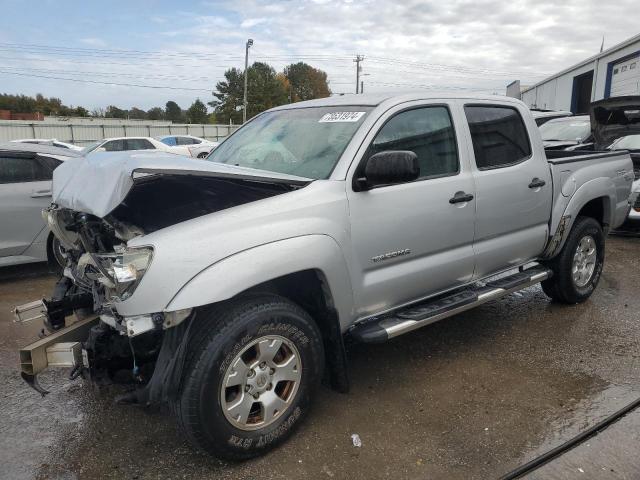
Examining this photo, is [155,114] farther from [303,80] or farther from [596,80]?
[596,80]

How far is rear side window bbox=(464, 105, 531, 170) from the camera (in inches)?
156

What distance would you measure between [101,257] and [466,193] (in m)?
2.42

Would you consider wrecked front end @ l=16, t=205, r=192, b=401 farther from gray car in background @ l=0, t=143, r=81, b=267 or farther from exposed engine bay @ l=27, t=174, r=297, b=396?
gray car in background @ l=0, t=143, r=81, b=267

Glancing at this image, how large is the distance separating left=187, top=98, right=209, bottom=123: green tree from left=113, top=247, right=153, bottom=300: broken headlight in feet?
275

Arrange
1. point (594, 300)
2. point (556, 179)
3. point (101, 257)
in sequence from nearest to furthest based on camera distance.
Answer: point (101, 257) < point (556, 179) < point (594, 300)

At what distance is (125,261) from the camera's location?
2.48 m

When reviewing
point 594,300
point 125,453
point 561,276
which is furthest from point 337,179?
point 594,300

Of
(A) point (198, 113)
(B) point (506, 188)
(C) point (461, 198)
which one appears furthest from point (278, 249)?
(A) point (198, 113)

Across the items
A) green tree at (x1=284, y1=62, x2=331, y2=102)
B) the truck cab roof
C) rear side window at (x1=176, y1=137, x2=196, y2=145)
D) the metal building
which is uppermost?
green tree at (x1=284, y1=62, x2=331, y2=102)

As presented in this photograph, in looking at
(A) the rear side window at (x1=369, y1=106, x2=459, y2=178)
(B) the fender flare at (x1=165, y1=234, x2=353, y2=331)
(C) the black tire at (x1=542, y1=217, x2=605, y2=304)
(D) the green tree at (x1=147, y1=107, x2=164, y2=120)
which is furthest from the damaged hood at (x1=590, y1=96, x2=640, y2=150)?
(D) the green tree at (x1=147, y1=107, x2=164, y2=120)

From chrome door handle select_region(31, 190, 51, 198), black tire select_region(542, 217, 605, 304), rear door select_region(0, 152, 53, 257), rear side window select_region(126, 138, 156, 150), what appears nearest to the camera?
black tire select_region(542, 217, 605, 304)

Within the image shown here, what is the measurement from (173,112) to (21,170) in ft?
318

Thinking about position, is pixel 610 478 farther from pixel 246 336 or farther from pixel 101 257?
pixel 101 257

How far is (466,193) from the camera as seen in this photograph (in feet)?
12.2
